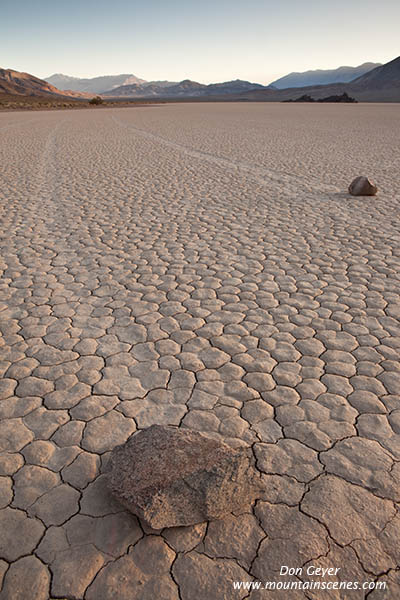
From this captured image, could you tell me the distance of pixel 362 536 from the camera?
1826 millimetres

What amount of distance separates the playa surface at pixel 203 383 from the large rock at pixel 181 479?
9cm

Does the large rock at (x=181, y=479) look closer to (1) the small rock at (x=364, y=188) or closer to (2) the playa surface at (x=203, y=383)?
(2) the playa surface at (x=203, y=383)

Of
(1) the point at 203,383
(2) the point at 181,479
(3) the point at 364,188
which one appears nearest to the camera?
(2) the point at 181,479

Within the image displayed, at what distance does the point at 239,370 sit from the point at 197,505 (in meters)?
1.20

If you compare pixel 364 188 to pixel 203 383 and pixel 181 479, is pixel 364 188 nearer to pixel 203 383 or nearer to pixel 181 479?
pixel 203 383

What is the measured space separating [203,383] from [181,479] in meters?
0.99

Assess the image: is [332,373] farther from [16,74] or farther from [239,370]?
[16,74]

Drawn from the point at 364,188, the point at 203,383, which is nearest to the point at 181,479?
the point at 203,383

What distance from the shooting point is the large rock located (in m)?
1.82

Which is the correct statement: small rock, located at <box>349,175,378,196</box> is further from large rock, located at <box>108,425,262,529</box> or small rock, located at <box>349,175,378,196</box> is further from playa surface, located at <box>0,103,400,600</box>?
large rock, located at <box>108,425,262,529</box>

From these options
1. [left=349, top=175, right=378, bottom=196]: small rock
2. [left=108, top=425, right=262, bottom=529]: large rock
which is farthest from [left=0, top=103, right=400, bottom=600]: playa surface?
[left=349, top=175, right=378, bottom=196]: small rock

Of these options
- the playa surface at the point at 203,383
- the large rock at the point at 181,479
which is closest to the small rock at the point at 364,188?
the playa surface at the point at 203,383

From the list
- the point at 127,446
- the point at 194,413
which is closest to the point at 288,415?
the point at 194,413

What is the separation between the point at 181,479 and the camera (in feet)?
6.05
